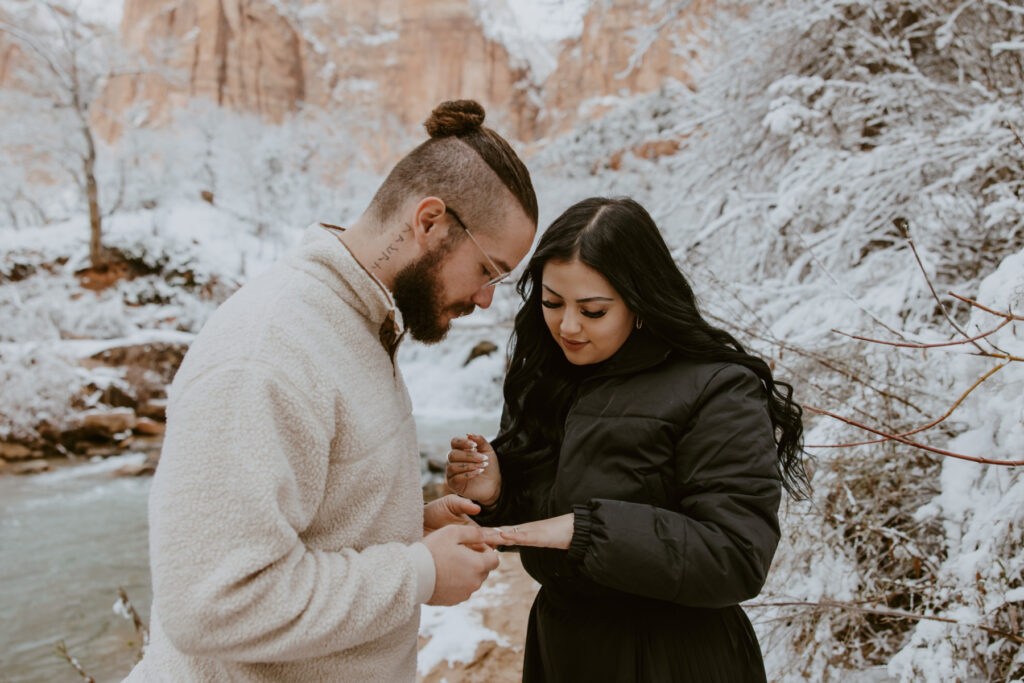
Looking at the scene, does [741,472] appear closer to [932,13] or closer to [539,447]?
[539,447]

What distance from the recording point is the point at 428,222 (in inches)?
47.2

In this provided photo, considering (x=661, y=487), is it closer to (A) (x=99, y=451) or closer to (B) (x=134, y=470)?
(B) (x=134, y=470)

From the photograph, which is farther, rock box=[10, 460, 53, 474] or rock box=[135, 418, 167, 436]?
rock box=[135, 418, 167, 436]

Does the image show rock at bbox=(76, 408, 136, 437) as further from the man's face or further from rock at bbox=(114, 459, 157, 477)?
the man's face

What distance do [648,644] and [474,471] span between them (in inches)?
22.5

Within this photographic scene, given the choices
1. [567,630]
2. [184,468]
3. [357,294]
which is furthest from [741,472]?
[184,468]

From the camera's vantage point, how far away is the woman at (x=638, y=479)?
1.19m

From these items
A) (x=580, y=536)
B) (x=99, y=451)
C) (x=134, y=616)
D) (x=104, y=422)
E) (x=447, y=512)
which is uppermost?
(x=580, y=536)

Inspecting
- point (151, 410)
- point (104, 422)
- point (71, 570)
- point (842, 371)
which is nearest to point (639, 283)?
point (842, 371)

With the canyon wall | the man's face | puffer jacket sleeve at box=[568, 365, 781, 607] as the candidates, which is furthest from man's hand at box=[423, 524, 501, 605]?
the canyon wall

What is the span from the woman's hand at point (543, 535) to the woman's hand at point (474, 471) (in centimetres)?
34

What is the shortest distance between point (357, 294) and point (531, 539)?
0.61 metres

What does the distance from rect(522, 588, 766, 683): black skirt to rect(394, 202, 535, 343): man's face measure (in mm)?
761

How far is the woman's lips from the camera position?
4.93 ft
